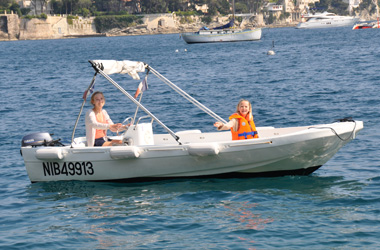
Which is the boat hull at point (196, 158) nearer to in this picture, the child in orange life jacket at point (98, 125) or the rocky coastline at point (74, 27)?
the child in orange life jacket at point (98, 125)

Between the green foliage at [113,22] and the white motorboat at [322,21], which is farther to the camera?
the white motorboat at [322,21]

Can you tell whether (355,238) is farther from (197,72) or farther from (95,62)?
(197,72)

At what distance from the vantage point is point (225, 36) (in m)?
88.6

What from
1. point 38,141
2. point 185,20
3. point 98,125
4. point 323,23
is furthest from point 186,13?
point 98,125

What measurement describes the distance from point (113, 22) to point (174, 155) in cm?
14850

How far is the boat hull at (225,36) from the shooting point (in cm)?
8800

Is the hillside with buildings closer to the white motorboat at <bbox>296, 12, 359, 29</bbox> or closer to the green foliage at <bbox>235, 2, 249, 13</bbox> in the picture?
the green foliage at <bbox>235, 2, 249, 13</bbox>

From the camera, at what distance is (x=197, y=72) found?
1585 inches

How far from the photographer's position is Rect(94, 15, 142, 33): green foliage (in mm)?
153875

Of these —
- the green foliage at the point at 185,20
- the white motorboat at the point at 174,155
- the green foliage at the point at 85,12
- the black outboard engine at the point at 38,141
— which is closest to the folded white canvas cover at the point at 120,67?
the white motorboat at the point at 174,155

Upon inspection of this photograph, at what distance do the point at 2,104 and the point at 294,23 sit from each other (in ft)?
590

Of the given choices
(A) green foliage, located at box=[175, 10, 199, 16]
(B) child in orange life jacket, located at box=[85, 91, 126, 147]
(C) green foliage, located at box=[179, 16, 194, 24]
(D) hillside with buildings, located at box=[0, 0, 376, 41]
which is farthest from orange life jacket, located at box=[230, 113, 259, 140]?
(A) green foliage, located at box=[175, 10, 199, 16]

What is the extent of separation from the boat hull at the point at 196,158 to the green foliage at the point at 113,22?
146 metres

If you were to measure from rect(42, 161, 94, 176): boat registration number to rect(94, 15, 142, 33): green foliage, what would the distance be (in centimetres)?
14616
